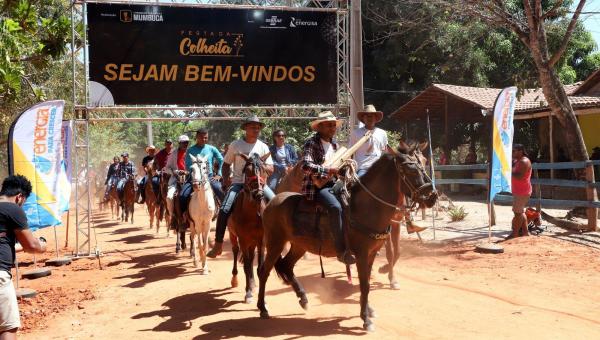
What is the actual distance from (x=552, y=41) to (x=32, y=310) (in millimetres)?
17706

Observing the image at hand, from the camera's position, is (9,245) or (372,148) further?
(372,148)

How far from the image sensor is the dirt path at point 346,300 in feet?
22.2

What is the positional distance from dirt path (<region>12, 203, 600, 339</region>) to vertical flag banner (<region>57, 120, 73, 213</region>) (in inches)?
59.7

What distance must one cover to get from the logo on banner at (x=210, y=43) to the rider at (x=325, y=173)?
6560 millimetres

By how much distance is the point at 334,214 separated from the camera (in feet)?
22.5

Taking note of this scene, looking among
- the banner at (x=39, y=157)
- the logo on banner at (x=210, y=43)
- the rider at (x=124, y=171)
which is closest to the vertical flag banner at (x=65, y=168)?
the banner at (x=39, y=157)

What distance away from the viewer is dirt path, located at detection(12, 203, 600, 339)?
6.77 meters

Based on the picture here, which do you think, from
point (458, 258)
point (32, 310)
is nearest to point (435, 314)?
point (458, 258)

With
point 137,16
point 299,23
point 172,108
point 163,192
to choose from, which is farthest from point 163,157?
point 299,23

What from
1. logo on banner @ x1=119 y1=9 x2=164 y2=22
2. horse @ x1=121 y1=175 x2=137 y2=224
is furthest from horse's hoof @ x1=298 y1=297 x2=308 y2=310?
horse @ x1=121 y1=175 x2=137 y2=224

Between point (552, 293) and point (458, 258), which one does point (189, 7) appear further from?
point (552, 293)

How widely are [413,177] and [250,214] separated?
9.83 feet

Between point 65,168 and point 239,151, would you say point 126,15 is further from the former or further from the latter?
point 239,151

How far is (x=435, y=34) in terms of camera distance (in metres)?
28.6
